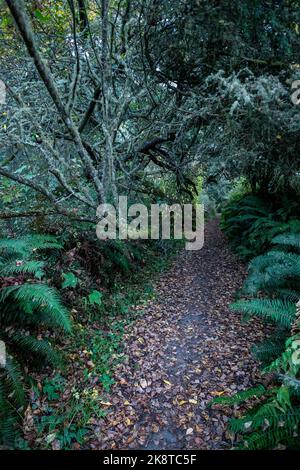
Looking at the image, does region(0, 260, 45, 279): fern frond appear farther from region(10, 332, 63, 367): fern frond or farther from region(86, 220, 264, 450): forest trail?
region(86, 220, 264, 450): forest trail

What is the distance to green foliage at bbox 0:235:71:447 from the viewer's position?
2656 mm

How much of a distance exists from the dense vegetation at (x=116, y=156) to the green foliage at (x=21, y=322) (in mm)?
14

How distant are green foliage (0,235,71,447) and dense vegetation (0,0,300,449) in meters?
0.01

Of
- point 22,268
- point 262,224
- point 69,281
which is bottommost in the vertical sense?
point 69,281

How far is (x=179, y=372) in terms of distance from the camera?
12.0 ft

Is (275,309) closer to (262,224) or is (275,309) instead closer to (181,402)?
(181,402)

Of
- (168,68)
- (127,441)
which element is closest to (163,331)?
(127,441)

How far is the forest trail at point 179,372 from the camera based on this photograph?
283cm

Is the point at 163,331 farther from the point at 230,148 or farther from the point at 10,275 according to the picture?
the point at 230,148

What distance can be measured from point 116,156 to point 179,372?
14.4 feet

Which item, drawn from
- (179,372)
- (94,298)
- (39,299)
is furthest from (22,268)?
(179,372)

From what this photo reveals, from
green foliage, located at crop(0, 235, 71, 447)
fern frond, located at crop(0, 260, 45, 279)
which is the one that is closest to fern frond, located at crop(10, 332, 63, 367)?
green foliage, located at crop(0, 235, 71, 447)

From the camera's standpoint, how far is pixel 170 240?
29.4 ft

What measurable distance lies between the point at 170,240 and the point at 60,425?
657 centimetres
